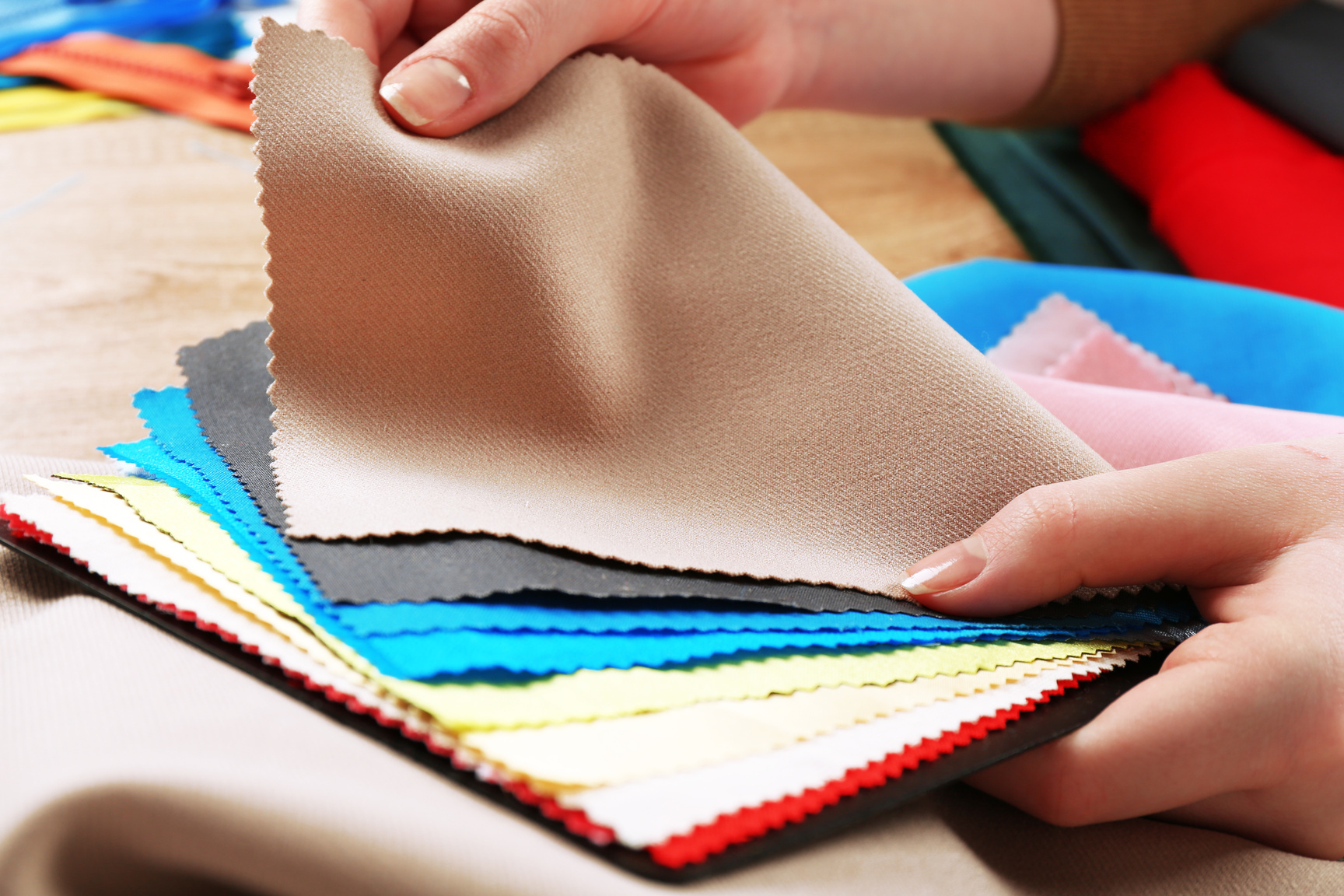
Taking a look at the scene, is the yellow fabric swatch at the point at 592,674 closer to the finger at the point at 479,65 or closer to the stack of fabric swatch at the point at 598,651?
the stack of fabric swatch at the point at 598,651

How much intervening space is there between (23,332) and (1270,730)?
41.4 inches

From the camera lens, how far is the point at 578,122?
0.69 metres

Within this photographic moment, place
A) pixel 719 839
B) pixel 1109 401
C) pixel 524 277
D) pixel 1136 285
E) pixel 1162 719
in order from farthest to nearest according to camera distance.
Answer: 1. pixel 1136 285
2. pixel 1109 401
3. pixel 524 277
4. pixel 1162 719
5. pixel 719 839

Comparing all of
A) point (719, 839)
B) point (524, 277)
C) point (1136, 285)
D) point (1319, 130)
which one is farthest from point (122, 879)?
point (1319, 130)

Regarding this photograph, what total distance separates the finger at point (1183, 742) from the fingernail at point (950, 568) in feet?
0.33

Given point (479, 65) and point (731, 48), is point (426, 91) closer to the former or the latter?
point (479, 65)

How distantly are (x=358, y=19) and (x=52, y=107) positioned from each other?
0.85m

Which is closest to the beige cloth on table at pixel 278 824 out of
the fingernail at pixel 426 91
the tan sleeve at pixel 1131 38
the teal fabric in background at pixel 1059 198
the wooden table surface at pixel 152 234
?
the wooden table surface at pixel 152 234

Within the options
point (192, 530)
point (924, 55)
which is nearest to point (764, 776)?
point (192, 530)

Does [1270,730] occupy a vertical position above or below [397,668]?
below

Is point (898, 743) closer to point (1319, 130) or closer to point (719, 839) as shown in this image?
point (719, 839)

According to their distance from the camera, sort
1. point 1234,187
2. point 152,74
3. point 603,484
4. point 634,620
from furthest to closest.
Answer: point 152,74 → point 1234,187 → point 603,484 → point 634,620

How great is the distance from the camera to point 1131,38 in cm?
126

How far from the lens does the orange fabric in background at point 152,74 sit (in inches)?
51.4
